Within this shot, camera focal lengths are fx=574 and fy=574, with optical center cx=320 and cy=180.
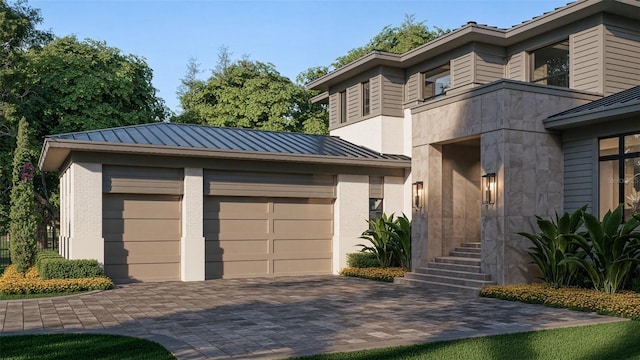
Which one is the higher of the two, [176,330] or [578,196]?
[578,196]

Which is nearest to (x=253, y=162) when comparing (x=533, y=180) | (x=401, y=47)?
(x=533, y=180)

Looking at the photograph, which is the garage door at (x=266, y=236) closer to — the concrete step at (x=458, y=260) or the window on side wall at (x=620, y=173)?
the concrete step at (x=458, y=260)

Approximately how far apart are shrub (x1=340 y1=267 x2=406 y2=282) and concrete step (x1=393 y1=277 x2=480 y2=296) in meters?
0.36

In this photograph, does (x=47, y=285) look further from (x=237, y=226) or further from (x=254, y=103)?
(x=254, y=103)

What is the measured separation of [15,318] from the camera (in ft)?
30.5

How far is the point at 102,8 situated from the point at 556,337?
13965 millimetres

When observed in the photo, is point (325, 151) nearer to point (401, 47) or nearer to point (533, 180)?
point (533, 180)

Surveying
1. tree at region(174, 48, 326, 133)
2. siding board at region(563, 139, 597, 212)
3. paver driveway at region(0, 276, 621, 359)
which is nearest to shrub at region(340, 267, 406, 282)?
paver driveway at region(0, 276, 621, 359)

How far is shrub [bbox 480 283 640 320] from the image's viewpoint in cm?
967

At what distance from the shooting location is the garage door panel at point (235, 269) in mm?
16328

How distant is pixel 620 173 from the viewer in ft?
41.3

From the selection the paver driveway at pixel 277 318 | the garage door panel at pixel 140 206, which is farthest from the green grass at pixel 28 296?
the garage door panel at pixel 140 206

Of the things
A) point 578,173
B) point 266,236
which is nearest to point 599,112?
point 578,173

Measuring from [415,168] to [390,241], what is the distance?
255 cm
